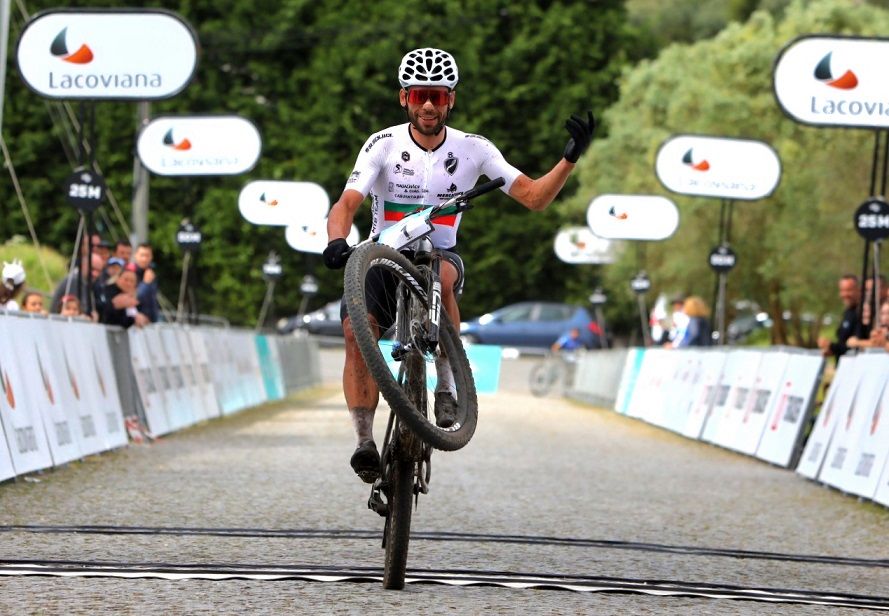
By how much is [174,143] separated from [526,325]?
104ft

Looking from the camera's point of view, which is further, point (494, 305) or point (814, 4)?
point (494, 305)

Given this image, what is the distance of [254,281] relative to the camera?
5841 cm

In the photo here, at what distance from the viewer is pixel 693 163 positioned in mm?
26469

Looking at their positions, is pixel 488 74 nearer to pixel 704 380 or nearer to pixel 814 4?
pixel 814 4

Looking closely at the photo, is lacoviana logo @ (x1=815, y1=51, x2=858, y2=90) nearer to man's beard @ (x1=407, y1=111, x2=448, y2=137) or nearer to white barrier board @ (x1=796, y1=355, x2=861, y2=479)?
white barrier board @ (x1=796, y1=355, x2=861, y2=479)

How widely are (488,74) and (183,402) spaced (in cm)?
4062

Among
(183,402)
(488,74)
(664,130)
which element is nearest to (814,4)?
(664,130)

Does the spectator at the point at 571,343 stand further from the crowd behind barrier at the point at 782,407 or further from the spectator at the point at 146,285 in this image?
the spectator at the point at 146,285

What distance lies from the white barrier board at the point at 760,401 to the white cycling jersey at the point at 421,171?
10106 mm

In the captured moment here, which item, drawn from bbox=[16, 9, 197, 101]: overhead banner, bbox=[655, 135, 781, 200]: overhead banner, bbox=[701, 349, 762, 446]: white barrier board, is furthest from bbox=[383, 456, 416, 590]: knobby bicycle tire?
bbox=[655, 135, 781, 200]: overhead banner

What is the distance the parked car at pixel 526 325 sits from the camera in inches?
2158

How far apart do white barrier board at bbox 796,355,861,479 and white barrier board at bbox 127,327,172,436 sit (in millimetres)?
6328

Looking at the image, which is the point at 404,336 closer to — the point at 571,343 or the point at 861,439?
the point at 861,439

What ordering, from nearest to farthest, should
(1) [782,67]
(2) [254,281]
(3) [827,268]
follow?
(1) [782,67], (3) [827,268], (2) [254,281]
